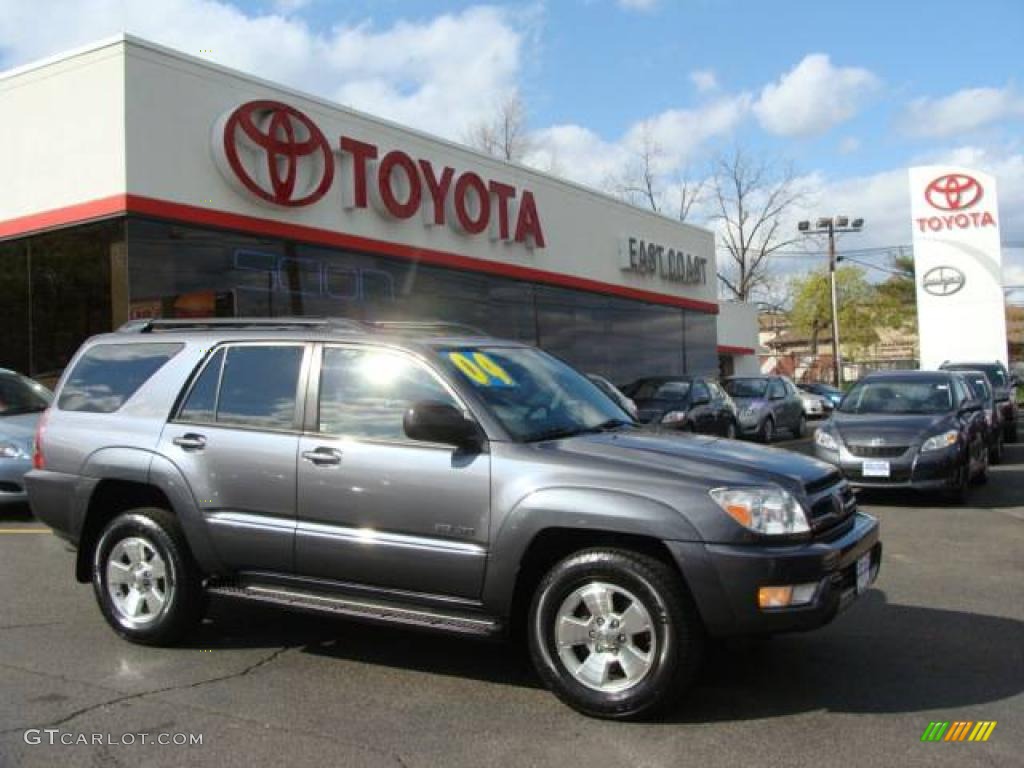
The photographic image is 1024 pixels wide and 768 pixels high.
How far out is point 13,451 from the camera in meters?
9.43

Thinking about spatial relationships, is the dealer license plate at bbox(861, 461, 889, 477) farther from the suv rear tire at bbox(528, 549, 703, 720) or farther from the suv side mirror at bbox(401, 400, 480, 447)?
the suv side mirror at bbox(401, 400, 480, 447)

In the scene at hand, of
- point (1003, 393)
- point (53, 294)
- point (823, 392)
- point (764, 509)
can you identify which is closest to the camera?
point (764, 509)

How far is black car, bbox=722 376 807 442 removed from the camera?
20.1 meters

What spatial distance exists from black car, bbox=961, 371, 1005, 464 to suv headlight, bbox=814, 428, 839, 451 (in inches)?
126

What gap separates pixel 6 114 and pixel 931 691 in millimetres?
14764

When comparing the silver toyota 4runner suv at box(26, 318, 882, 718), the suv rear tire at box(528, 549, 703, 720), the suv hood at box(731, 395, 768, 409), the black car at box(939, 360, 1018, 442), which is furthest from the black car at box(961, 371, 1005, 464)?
the suv rear tire at box(528, 549, 703, 720)

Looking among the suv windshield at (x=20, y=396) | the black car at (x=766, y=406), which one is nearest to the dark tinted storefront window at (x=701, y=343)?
the black car at (x=766, y=406)

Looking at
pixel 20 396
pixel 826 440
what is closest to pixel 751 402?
pixel 826 440

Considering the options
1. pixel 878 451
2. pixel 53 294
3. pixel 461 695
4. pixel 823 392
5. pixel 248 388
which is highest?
pixel 53 294

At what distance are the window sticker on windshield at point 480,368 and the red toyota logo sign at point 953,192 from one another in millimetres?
32195

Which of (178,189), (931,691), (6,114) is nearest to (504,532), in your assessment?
(931,691)

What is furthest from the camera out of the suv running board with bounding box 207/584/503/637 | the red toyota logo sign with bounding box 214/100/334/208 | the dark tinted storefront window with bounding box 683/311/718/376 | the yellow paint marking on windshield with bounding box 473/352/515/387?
the dark tinted storefront window with bounding box 683/311/718/376

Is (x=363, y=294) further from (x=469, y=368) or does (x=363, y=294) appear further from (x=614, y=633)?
(x=614, y=633)

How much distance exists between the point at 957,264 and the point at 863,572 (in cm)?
3190
